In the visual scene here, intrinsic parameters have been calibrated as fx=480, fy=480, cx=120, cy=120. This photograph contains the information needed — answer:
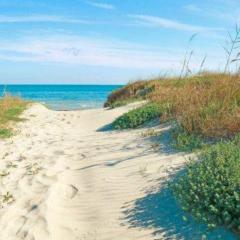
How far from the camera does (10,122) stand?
52.3ft

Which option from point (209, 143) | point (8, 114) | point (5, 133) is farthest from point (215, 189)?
point (8, 114)

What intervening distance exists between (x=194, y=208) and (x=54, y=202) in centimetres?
207

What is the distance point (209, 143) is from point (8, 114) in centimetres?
1124

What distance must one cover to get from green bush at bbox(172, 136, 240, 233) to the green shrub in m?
1.54

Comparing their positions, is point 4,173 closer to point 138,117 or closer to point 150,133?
point 150,133

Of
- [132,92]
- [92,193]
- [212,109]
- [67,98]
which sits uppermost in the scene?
[212,109]

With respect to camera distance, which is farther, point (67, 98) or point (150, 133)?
point (67, 98)

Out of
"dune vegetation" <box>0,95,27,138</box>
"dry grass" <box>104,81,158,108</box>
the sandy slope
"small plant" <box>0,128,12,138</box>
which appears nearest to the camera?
the sandy slope

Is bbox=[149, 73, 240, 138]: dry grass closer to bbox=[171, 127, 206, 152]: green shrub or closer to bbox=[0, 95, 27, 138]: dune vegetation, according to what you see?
bbox=[171, 127, 206, 152]: green shrub

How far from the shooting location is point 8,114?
1759cm

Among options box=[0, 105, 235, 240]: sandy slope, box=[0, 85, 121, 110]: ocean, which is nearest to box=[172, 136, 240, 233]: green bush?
box=[0, 105, 235, 240]: sandy slope

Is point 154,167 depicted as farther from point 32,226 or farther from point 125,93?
point 125,93

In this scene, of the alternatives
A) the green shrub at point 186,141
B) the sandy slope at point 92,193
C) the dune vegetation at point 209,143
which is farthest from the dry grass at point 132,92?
the green shrub at point 186,141

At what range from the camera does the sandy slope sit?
17.6 ft
